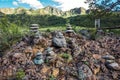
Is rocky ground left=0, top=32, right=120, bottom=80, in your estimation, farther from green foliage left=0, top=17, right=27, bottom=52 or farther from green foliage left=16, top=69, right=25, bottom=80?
green foliage left=0, top=17, right=27, bottom=52

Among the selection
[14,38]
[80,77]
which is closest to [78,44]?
[80,77]

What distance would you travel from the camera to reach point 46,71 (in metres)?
10.9

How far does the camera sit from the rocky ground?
10789 mm

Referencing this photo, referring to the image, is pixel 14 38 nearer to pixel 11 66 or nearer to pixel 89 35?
pixel 11 66

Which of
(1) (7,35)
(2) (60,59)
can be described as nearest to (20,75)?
(2) (60,59)

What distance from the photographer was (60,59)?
11562mm

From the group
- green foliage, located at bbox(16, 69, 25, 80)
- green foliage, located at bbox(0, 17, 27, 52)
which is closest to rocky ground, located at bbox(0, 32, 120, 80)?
green foliage, located at bbox(16, 69, 25, 80)

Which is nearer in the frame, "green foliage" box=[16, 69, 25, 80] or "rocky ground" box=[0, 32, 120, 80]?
"green foliage" box=[16, 69, 25, 80]

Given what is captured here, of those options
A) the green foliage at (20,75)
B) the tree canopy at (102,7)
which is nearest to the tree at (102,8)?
the tree canopy at (102,7)

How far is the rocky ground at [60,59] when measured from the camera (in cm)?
1079

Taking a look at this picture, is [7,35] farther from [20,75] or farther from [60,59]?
[20,75]

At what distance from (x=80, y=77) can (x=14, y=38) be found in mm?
4418

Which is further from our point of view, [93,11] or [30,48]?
[93,11]

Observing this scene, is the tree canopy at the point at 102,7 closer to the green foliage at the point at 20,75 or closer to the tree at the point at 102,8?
the tree at the point at 102,8
